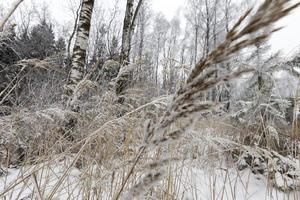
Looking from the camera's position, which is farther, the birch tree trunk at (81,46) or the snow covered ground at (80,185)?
the birch tree trunk at (81,46)

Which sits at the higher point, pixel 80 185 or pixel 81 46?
pixel 81 46

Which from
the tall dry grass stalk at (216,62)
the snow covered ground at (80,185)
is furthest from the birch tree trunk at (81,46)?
the tall dry grass stalk at (216,62)

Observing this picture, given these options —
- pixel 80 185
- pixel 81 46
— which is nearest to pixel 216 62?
pixel 80 185

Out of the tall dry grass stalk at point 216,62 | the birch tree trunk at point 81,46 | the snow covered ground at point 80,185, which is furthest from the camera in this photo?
the birch tree trunk at point 81,46

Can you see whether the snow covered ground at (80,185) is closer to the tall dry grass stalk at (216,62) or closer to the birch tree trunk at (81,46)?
the tall dry grass stalk at (216,62)

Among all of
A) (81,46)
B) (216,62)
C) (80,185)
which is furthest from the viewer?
(81,46)

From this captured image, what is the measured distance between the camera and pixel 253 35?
→ 17.0 inches

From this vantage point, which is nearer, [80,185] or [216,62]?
[216,62]

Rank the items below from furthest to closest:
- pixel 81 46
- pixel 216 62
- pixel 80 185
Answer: pixel 81 46
pixel 80 185
pixel 216 62

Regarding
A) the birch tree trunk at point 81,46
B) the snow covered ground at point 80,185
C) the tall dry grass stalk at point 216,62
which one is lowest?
the snow covered ground at point 80,185

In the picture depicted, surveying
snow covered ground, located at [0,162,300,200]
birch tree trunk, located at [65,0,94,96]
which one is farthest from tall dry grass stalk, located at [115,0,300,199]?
birch tree trunk, located at [65,0,94,96]

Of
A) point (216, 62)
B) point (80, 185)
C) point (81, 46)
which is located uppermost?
point (81, 46)

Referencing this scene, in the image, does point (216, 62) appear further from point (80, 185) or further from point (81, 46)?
point (81, 46)

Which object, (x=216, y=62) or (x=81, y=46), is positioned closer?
(x=216, y=62)
